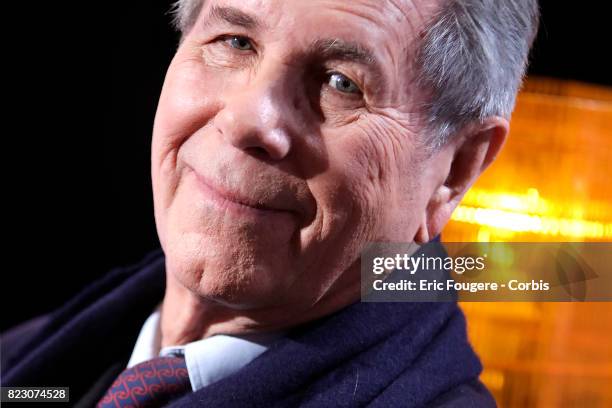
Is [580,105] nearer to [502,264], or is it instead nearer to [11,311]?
[502,264]

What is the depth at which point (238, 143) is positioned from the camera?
1.09 m

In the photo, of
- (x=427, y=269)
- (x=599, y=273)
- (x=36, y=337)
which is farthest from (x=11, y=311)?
(x=599, y=273)

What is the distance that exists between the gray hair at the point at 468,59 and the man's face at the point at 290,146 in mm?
31

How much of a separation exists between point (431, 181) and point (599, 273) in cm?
39

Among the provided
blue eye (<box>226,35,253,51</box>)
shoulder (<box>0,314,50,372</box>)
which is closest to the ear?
blue eye (<box>226,35,253,51</box>)

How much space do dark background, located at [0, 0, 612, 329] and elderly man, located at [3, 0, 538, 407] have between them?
0.72 m

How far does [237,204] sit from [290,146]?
12 cm

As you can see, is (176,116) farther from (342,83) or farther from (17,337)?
(17,337)

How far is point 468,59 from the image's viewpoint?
3.87ft

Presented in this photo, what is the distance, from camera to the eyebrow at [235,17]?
112 centimetres

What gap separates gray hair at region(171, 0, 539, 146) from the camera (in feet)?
3.78

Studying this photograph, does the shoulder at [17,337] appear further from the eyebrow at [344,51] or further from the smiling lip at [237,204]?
the eyebrow at [344,51]

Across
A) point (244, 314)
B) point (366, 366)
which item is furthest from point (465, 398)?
point (244, 314)

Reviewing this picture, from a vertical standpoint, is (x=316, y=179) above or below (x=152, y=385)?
above
